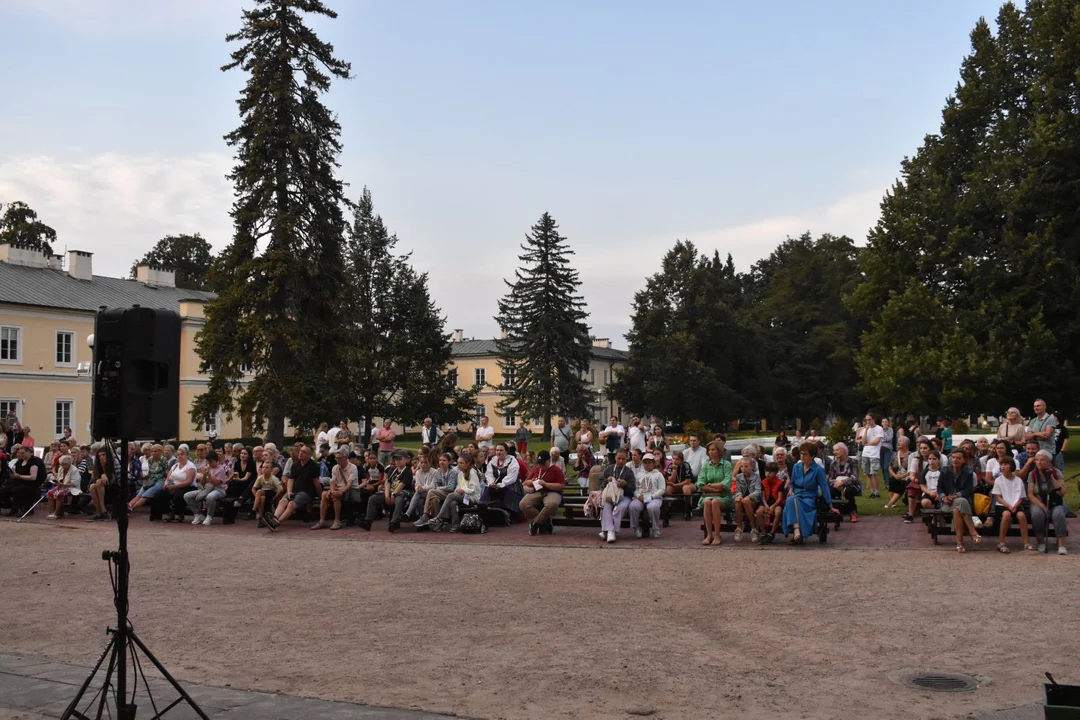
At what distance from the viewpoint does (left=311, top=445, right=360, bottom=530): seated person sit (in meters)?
18.9

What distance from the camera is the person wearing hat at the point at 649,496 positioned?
16.8 m

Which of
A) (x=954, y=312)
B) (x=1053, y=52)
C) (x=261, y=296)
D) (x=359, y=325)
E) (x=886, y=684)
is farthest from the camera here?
(x=359, y=325)

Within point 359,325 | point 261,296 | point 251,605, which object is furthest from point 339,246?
point 251,605

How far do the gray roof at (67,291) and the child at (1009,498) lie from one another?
45724 millimetres

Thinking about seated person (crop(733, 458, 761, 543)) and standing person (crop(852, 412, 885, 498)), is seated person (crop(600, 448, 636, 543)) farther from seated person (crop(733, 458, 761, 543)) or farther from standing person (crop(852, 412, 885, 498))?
standing person (crop(852, 412, 885, 498))

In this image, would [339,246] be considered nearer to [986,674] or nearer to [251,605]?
[251,605]

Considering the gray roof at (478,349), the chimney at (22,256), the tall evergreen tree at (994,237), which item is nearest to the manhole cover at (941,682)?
the tall evergreen tree at (994,237)

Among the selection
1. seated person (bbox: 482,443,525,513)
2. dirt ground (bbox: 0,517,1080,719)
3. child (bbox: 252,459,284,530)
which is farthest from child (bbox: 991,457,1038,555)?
child (bbox: 252,459,284,530)

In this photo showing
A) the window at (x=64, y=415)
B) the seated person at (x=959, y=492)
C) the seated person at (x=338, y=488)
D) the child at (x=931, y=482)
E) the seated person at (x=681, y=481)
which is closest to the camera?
the seated person at (x=959, y=492)

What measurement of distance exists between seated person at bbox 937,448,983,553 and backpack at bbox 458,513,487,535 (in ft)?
24.8

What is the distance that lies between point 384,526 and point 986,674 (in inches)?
523

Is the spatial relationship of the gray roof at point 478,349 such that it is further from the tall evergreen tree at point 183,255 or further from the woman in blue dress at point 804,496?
the woman in blue dress at point 804,496

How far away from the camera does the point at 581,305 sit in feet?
208

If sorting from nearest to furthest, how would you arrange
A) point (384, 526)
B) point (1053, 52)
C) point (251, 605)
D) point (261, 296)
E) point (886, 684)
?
point (886, 684) < point (251, 605) < point (384, 526) < point (1053, 52) < point (261, 296)
